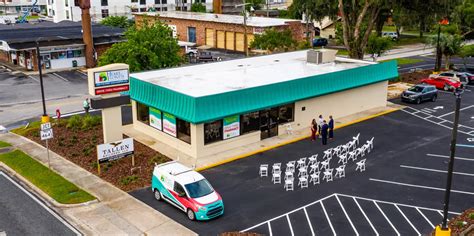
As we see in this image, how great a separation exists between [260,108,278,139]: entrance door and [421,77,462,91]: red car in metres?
22.2

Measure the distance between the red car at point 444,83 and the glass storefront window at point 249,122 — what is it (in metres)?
23.9

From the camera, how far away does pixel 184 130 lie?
2944 cm

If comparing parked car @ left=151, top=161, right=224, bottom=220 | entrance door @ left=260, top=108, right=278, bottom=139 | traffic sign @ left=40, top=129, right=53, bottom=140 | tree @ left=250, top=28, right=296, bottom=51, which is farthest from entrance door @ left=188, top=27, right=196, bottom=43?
parked car @ left=151, top=161, right=224, bottom=220

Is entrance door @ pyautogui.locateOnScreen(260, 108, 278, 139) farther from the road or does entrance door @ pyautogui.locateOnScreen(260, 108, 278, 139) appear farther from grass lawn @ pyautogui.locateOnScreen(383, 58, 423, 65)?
grass lawn @ pyautogui.locateOnScreen(383, 58, 423, 65)

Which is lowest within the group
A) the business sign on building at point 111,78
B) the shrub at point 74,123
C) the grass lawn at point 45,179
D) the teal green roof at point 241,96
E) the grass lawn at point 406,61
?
the grass lawn at point 45,179

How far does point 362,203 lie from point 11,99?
112 feet

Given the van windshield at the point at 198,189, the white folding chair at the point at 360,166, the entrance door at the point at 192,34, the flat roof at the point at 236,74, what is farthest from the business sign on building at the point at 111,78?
the entrance door at the point at 192,34

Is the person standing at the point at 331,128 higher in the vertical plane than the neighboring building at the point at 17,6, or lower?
lower

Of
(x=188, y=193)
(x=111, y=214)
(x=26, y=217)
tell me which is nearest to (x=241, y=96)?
(x=188, y=193)

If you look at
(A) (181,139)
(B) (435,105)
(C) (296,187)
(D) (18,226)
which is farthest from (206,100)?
(B) (435,105)

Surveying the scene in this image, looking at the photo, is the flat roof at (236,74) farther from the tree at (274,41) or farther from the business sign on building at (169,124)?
the tree at (274,41)

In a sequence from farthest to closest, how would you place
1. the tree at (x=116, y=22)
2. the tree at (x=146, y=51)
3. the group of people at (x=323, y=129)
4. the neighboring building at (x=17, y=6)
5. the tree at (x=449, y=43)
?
1. the neighboring building at (x=17, y=6)
2. the tree at (x=116, y=22)
3. the tree at (x=449, y=43)
4. the tree at (x=146, y=51)
5. the group of people at (x=323, y=129)

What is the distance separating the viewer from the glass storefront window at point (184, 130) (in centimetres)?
2912

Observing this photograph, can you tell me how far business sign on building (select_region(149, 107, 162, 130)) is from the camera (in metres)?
31.2
